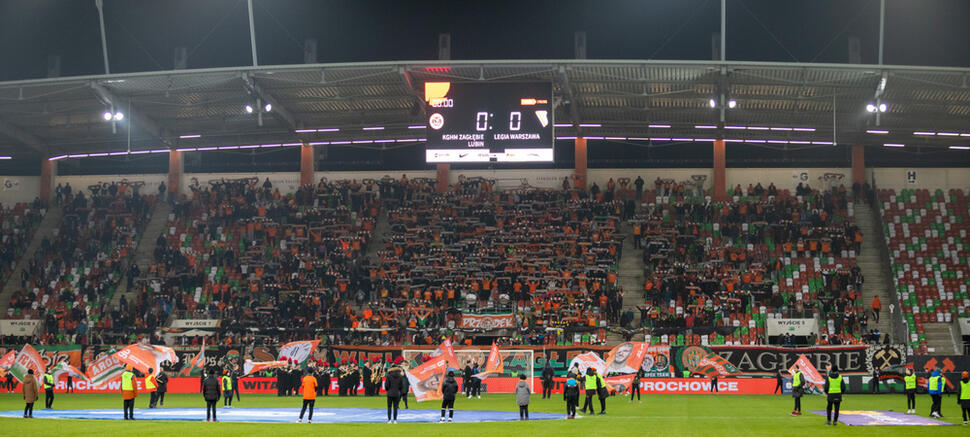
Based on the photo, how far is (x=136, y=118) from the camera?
53.7 meters

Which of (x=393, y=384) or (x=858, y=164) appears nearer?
(x=393, y=384)

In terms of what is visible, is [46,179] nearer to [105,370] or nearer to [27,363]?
[27,363]

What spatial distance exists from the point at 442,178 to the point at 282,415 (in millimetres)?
29636

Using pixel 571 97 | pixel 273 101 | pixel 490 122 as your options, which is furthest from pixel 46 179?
pixel 571 97

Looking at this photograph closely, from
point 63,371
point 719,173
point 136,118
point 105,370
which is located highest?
point 136,118

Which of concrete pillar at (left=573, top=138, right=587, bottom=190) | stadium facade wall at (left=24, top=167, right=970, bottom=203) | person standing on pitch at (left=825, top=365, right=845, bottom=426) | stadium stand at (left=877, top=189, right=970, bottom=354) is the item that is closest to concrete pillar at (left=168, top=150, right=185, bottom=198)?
stadium facade wall at (left=24, top=167, right=970, bottom=203)

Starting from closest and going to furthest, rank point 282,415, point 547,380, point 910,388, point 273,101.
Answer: point 282,415 < point 910,388 < point 547,380 < point 273,101

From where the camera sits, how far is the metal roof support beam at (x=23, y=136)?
5466 cm

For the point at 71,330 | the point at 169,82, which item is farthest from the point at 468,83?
the point at 71,330

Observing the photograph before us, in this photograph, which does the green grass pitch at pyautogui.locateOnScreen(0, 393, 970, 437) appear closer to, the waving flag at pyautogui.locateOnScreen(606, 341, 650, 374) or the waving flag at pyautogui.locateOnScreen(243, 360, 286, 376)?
the waving flag at pyautogui.locateOnScreen(606, 341, 650, 374)

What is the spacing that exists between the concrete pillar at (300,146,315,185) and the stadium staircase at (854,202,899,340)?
107 ft

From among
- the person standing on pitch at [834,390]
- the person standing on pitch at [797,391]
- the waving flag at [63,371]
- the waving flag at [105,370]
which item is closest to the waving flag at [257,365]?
the waving flag at [105,370]

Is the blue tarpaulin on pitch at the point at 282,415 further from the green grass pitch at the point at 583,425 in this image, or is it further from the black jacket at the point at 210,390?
the green grass pitch at the point at 583,425

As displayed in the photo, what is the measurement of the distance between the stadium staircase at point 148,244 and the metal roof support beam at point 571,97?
26164 millimetres
